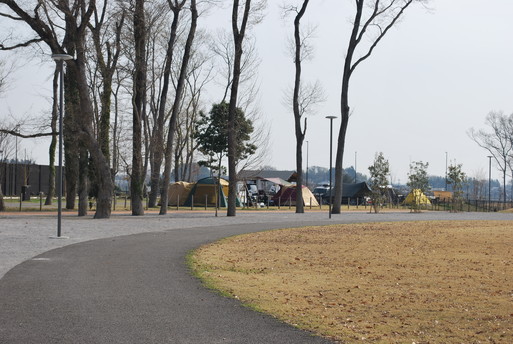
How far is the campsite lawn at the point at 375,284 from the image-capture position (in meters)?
8.39

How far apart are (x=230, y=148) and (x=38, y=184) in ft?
120

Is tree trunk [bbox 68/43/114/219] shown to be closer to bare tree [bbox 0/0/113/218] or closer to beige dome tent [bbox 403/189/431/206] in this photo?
bare tree [bbox 0/0/113/218]

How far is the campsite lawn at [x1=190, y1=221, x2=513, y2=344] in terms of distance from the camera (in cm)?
839

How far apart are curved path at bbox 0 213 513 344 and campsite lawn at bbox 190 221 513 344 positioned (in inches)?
22.4

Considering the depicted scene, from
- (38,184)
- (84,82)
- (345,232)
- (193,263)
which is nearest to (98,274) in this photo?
(193,263)

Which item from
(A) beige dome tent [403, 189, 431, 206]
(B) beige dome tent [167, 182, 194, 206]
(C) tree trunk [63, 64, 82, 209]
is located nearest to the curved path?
(C) tree trunk [63, 64, 82, 209]

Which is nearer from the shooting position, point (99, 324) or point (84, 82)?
point (99, 324)

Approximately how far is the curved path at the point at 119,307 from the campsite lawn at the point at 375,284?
0.57m

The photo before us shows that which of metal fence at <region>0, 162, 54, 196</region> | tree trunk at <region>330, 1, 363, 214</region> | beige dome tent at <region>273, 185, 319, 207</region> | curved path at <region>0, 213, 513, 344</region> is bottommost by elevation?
curved path at <region>0, 213, 513, 344</region>

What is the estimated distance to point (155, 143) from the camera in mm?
37062

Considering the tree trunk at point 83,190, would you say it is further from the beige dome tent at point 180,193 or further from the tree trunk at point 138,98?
the beige dome tent at point 180,193

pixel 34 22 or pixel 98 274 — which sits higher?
pixel 34 22

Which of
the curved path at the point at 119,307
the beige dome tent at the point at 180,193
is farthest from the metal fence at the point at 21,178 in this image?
the curved path at the point at 119,307

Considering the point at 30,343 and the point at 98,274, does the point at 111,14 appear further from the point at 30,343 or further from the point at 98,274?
the point at 30,343
